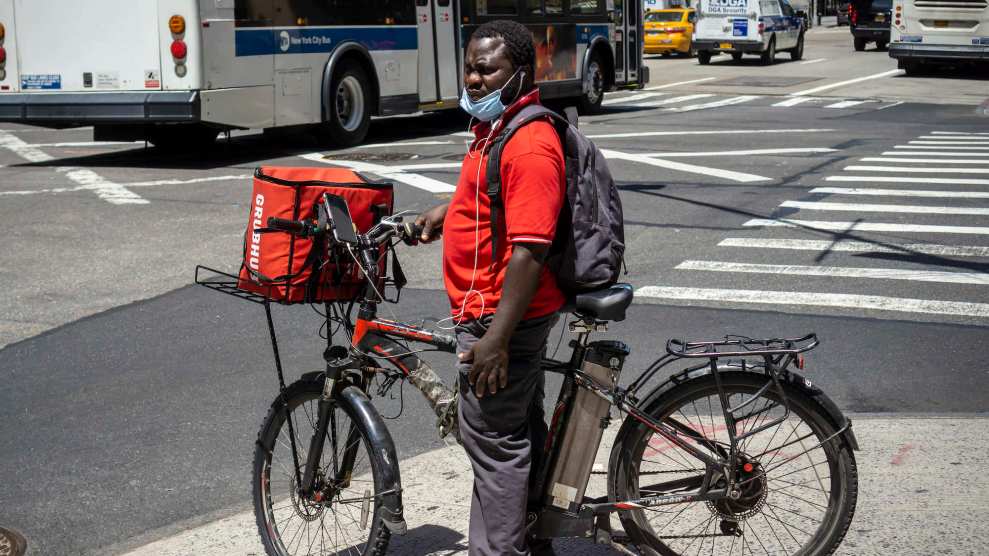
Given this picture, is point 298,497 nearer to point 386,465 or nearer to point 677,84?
point 386,465

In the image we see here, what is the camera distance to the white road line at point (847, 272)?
8.50 m

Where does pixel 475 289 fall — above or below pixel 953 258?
above

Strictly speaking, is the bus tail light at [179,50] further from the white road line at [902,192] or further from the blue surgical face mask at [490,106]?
the blue surgical face mask at [490,106]

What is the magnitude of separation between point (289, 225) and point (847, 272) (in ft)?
20.0

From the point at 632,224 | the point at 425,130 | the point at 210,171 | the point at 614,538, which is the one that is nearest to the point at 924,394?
the point at 614,538

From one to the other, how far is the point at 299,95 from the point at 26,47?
321 centimetres

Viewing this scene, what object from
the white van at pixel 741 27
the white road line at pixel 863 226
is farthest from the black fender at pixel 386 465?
the white van at pixel 741 27

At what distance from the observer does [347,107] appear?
54.6 ft

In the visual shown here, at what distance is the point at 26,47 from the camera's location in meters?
14.5

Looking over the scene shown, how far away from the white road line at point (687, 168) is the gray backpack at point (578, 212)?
10.2 meters

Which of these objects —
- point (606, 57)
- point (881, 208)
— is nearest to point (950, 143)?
point (881, 208)

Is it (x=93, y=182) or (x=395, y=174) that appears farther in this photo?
(x=395, y=174)

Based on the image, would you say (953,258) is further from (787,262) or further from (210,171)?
(210,171)

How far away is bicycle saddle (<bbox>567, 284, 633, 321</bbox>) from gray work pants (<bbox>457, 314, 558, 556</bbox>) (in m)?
0.12
